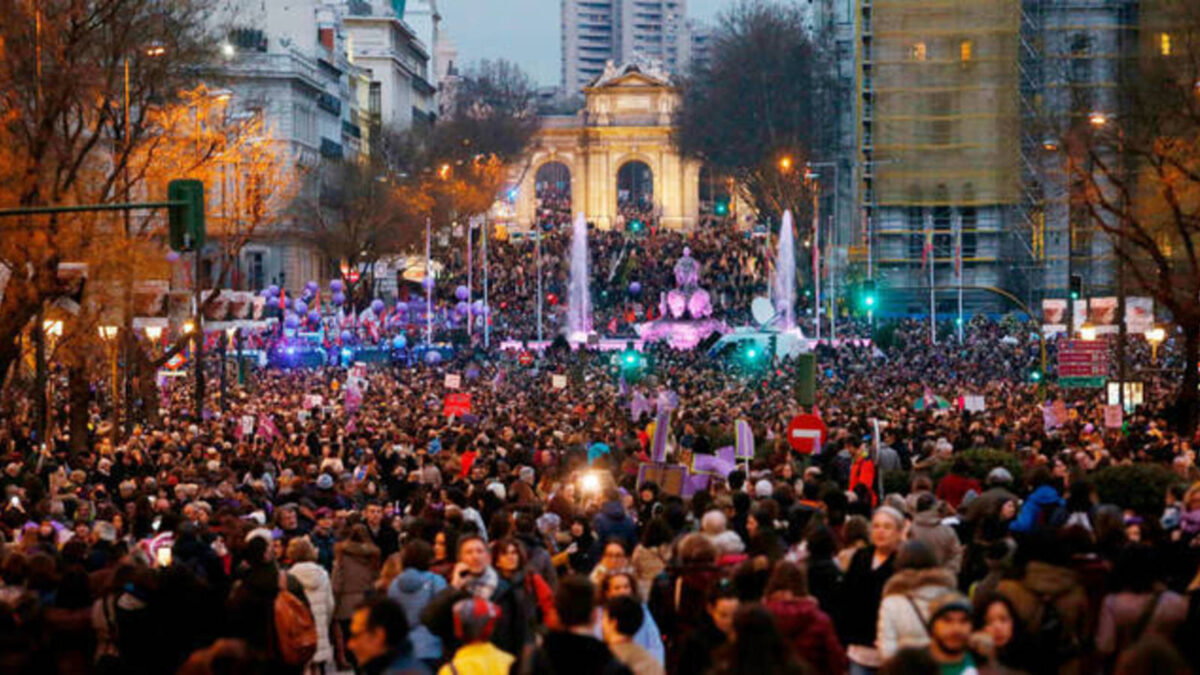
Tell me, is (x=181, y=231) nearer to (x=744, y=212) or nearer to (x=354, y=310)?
(x=354, y=310)

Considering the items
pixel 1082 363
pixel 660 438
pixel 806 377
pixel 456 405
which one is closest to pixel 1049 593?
pixel 660 438

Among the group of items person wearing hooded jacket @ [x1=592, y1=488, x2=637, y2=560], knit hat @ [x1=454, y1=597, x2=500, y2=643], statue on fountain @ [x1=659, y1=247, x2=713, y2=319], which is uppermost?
statue on fountain @ [x1=659, y1=247, x2=713, y2=319]

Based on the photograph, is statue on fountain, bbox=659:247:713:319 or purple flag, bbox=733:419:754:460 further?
statue on fountain, bbox=659:247:713:319

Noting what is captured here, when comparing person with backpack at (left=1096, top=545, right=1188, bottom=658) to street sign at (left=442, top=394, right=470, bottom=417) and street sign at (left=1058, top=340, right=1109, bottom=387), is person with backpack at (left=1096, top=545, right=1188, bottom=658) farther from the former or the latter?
street sign at (left=1058, top=340, right=1109, bottom=387)

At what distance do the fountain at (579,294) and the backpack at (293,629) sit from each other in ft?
216

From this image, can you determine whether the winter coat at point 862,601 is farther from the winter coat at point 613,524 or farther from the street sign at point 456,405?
the street sign at point 456,405

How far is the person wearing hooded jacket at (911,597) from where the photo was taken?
10977 millimetres

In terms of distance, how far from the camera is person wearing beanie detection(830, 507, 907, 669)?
1255 cm

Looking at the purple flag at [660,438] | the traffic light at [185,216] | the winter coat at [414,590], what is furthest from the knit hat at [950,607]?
the purple flag at [660,438]

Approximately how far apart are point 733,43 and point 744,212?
5100cm

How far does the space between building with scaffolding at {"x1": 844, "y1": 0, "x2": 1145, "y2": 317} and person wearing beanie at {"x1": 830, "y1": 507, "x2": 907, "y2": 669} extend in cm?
5660

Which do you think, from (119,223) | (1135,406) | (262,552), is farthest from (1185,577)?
(119,223)

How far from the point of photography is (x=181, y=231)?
21.7 meters

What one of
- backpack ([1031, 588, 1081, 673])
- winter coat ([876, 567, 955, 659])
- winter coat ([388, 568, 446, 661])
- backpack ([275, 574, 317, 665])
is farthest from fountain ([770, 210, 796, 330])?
winter coat ([876, 567, 955, 659])
